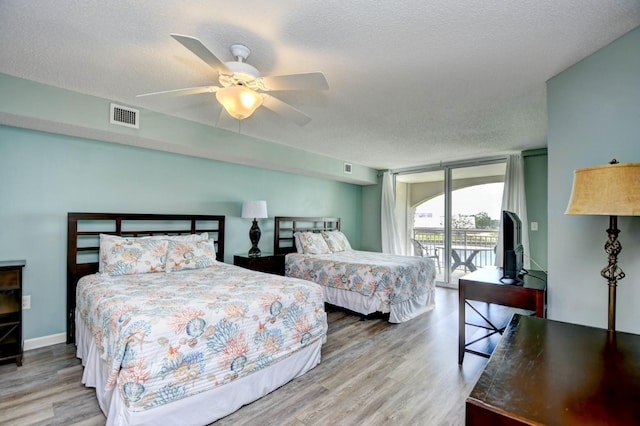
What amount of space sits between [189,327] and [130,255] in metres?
1.59

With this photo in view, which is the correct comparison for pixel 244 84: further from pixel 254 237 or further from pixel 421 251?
pixel 421 251

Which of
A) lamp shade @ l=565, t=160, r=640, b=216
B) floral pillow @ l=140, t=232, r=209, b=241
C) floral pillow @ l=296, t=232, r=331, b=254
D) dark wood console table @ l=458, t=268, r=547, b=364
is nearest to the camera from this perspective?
lamp shade @ l=565, t=160, r=640, b=216

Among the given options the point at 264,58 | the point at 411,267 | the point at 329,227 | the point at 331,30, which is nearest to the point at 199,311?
the point at 264,58

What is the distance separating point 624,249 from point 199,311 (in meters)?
2.57

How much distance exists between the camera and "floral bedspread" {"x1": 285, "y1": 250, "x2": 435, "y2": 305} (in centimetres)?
360

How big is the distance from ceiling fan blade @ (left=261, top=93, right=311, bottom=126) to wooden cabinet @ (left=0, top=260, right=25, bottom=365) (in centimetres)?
243

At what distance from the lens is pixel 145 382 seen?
157 centimetres

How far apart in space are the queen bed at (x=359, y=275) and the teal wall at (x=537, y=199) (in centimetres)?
159

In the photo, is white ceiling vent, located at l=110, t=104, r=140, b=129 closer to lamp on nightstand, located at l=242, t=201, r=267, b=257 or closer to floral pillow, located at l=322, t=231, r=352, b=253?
lamp on nightstand, located at l=242, t=201, r=267, b=257

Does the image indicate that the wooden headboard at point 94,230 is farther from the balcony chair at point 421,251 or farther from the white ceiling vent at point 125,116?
the balcony chair at point 421,251

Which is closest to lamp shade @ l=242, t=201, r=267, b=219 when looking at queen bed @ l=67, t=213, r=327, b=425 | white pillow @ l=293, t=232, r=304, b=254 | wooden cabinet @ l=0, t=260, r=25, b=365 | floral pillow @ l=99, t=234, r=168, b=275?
white pillow @ l=293, t=232, r=304, b=254

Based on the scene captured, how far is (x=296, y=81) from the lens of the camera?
72.0 inches

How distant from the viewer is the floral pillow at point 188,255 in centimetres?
310

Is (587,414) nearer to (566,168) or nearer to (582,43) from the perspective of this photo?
(566,168)
